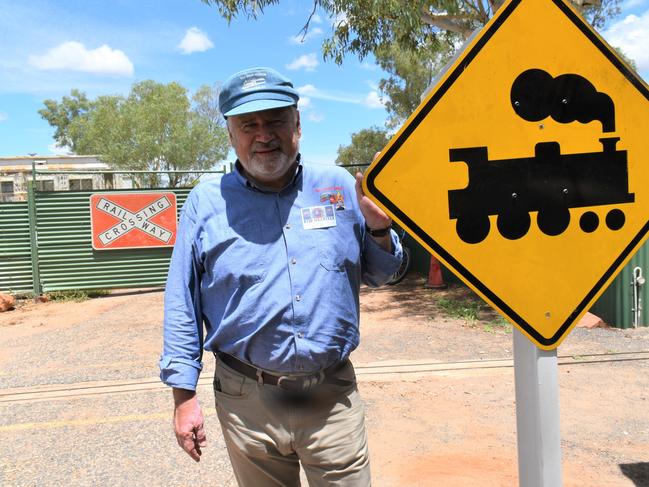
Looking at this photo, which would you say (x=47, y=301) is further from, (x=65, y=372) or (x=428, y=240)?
(x=428, y=240)

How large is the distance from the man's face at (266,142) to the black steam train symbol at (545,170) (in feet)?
2.39

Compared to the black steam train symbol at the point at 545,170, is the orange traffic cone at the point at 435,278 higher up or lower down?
lower down

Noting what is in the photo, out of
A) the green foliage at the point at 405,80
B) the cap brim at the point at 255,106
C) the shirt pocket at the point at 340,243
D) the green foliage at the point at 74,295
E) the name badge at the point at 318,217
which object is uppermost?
the green foliage at the point at 405,80

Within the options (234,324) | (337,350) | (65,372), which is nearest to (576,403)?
(337,350)

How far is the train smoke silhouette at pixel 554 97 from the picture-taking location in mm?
1655

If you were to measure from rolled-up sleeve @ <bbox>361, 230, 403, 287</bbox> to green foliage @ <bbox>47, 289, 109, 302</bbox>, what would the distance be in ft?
32.2

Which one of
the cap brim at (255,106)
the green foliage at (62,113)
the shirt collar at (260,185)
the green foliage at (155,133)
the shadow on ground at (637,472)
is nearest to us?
the cap brim at (255,106)

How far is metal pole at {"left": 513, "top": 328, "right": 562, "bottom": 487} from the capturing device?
5.25 ft

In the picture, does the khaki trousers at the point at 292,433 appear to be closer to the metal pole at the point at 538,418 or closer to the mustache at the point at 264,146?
the metal pole at the point at 538,418

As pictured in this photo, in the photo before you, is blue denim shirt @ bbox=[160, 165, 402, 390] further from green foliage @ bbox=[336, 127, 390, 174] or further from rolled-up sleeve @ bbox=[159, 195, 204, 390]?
green foliage @ bbox=[336, 127, 390, 174]

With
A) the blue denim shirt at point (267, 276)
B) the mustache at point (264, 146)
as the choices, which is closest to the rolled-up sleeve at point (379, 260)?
the blue denim shirt at point (267, 276)

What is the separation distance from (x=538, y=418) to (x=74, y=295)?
1087 centimetres

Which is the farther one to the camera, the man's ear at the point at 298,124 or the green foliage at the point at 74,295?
the green foliage at the point at 74,295

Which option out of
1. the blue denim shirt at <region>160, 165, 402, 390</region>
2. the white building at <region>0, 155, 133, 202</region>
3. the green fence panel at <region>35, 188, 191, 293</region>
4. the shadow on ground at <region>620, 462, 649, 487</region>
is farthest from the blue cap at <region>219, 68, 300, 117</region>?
the white building at <region>0, 155, 133, 202</region>
